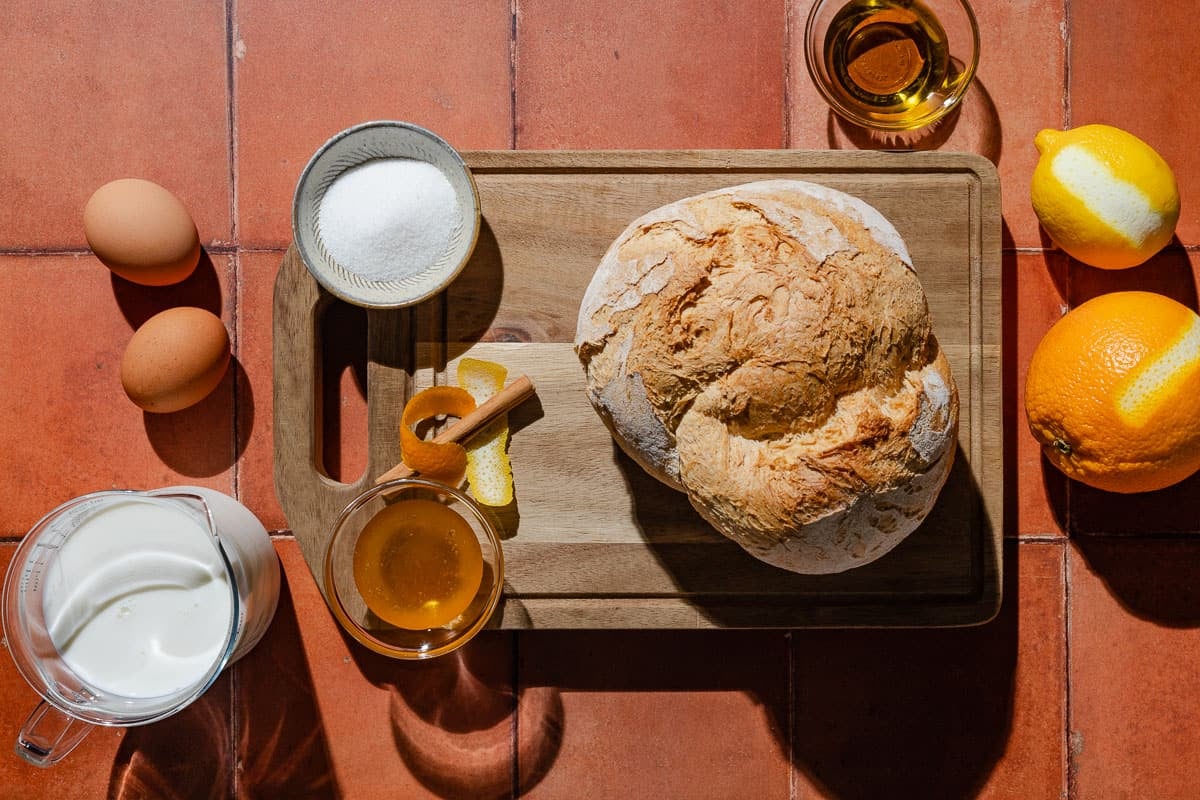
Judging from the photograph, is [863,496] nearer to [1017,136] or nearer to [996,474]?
[996,474]

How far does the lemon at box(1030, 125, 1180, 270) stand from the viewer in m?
1.17

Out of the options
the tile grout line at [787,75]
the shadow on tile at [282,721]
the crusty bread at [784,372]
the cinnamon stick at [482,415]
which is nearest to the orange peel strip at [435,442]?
the cinnamon stick at [482,415]

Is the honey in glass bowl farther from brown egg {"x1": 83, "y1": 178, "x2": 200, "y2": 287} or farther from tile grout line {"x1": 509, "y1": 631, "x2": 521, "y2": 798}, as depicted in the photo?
brown egg {"x1": 83, "y1": 178, "x2": 200, "y2": 287}

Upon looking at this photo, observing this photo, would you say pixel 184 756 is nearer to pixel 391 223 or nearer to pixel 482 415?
pixel 482 415

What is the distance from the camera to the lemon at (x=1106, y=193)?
117 cm

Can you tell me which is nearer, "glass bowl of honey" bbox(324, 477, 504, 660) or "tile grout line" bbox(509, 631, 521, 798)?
"glass bowl of honey" bbox(324, 477, 504, 660)

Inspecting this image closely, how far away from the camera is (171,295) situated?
4.40ft

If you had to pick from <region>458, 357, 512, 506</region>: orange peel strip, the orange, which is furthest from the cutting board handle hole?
the orange

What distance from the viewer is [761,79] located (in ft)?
4.40

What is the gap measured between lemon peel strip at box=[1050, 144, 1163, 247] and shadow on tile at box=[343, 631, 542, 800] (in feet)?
3.47

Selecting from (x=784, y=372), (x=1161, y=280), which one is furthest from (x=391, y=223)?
(x=1161, y=280)

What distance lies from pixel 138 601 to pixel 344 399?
393 millimetres

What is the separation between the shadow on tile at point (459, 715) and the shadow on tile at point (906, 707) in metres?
0.41

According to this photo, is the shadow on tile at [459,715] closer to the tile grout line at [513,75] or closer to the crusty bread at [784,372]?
the crusty bread at [784,372]
